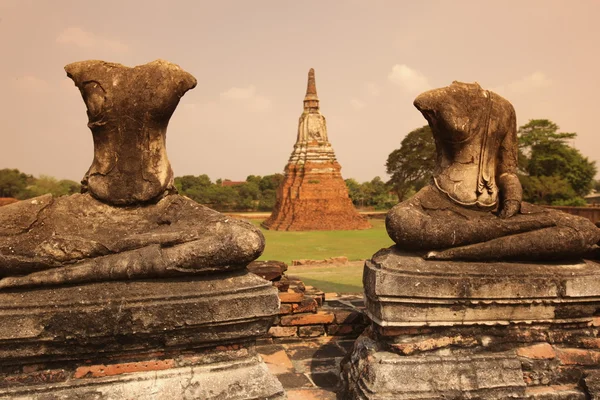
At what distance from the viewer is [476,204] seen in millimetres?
3309

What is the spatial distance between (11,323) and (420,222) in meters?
2.42

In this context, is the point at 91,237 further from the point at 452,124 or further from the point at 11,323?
the point at 452,124

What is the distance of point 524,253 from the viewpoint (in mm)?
2977

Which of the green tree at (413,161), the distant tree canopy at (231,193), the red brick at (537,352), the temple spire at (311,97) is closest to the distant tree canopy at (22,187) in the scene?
the distant tree canopy at (231,193)

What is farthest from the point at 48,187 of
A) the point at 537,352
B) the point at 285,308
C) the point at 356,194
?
the point at 537,352

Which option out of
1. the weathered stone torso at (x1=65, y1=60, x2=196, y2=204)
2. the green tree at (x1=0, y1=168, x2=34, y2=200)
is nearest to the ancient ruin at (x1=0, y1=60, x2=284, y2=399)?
the weathered stone torso at (x1=65, y1=60, x2=196, y2=204)

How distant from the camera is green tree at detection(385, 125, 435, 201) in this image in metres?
27.6

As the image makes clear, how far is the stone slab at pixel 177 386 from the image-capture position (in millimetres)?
2461

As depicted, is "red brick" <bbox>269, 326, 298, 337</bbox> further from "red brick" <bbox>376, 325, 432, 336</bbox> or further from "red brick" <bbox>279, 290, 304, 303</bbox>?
"red brick" <bbox>376, 325, 432, 336</bbox>

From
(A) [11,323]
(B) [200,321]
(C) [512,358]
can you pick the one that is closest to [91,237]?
(A) [11,323]

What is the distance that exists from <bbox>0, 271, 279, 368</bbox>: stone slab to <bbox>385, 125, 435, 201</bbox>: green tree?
25.6 m

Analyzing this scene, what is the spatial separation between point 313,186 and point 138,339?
22885 millimetres

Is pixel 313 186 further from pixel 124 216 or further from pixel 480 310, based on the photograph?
pixel 480 310

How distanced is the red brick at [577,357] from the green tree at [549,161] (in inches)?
1001
